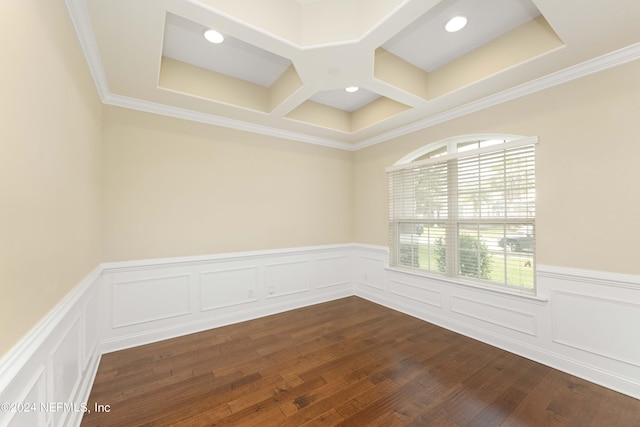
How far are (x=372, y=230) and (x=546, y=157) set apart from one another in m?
2.47

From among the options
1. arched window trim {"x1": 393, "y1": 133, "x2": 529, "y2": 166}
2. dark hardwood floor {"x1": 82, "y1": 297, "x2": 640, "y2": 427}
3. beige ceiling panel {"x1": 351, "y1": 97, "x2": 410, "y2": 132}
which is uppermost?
beige ceiling panel {"x1": 351, "y1": 97, "x2": 410, "y2": 132}

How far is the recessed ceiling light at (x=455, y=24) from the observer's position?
7.29ft

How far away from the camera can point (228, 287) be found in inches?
139

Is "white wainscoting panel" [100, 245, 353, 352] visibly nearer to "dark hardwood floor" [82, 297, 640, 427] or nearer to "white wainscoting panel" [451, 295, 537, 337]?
"dark hardwood floor" [82, 297, 640, 427]

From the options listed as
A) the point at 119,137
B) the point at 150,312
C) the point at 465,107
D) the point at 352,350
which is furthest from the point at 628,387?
the point at 119,137

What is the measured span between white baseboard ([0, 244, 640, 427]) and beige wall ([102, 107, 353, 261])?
0.25 m

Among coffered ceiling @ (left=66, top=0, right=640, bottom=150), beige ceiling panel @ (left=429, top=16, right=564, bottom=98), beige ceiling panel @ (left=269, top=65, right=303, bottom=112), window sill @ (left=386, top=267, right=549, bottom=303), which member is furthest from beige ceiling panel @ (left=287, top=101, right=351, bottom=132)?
window sill @ (left=386, top=267, right=549, bottom=303)

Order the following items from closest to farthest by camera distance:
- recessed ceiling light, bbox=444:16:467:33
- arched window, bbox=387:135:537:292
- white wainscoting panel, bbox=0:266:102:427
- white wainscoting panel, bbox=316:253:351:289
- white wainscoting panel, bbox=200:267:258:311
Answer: white wainscoting panel, bbox=0:266:102:427
recessed ceiling light, bbox=444:16:467:33
arched window, bbox=387:135:537:292
white wainscoting panel, bbox=200:267:258:311
white wainscoting panel, bbox=316:253:351:289

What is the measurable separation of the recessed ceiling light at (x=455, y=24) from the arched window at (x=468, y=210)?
1259 millimetres

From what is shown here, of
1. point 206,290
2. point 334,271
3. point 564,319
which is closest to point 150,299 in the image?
point 206,290

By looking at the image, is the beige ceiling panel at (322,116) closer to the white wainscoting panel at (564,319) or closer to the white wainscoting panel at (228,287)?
the white wainscoting panel at (228,287)

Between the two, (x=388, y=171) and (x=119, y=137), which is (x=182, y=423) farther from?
(x=388, y=171)

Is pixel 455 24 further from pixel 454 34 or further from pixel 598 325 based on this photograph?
pixel 598 325

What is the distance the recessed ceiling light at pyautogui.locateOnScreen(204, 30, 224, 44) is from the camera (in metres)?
2.32
